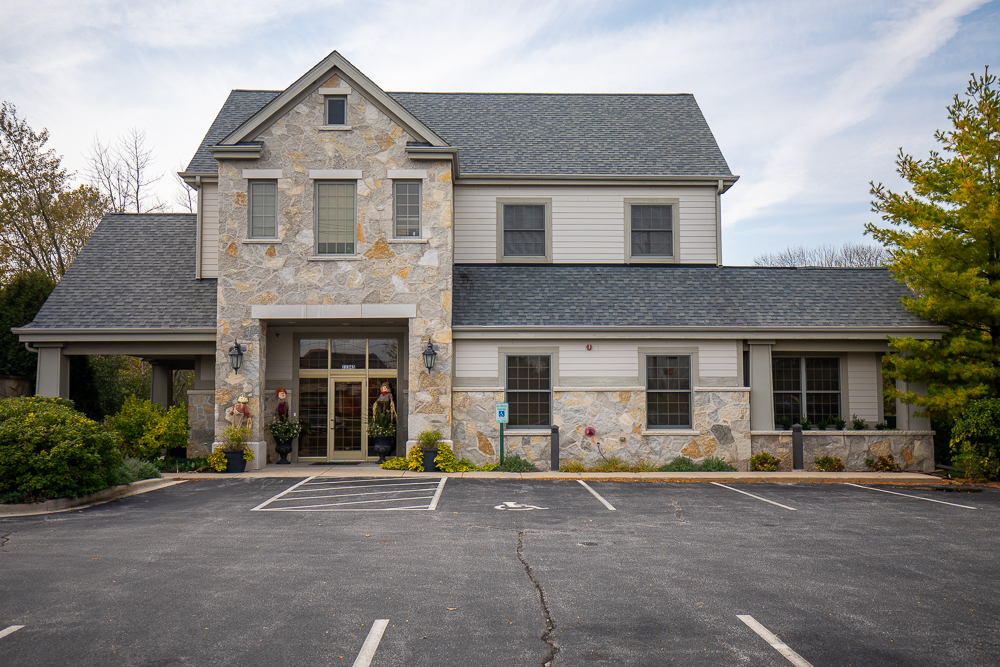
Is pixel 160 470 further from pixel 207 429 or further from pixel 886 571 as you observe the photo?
pixel 886 571

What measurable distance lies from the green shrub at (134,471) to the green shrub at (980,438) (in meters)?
16.9

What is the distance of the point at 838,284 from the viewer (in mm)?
18234

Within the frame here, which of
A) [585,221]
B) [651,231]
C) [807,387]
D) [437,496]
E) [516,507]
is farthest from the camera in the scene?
[651,231]

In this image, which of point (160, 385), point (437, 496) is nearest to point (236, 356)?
point (437, 496)

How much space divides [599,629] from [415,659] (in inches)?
59.5

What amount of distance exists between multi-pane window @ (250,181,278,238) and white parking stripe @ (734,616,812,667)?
13646mm

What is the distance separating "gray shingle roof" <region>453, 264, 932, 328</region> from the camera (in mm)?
16547

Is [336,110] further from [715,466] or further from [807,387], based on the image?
[807,387]

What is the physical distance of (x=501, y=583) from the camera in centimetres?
677

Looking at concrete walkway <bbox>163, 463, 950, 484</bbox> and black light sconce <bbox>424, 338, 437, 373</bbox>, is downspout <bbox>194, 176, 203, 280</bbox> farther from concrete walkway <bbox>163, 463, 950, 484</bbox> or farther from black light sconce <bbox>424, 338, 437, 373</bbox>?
black light sconce <bbox>424, 338, 437, 373</bbox>

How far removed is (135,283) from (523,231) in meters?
10.2

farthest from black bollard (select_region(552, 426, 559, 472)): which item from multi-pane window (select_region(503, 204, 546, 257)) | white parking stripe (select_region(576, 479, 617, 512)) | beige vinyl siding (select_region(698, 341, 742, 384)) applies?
multi-pane window (select_region(503, 204, 546, 257))

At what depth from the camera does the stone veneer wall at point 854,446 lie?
16266mm

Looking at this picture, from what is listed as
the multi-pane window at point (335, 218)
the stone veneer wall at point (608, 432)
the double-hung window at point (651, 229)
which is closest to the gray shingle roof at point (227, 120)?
the multi-pane window at point (335, 218)
